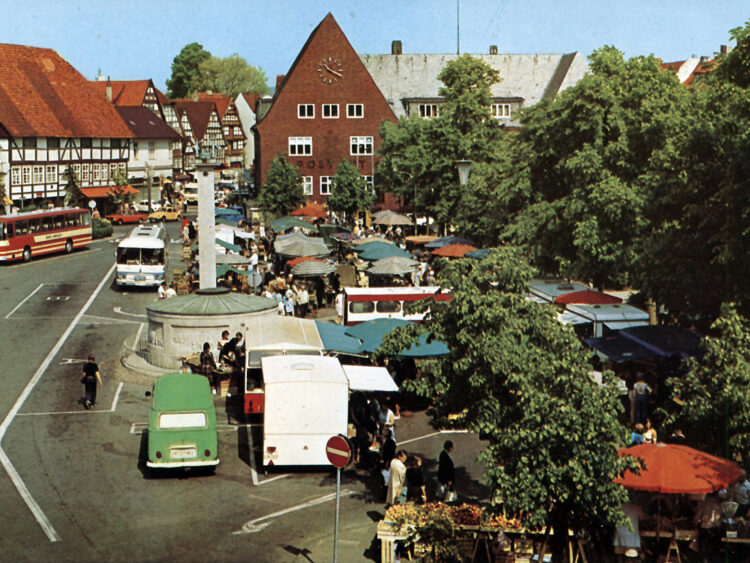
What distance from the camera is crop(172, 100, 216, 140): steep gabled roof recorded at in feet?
441

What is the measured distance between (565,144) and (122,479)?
21.9 meters

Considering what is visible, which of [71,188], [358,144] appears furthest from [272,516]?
[358,144]

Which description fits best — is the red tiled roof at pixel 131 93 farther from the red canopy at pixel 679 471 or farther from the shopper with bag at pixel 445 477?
the red canopy at pixel 679 471

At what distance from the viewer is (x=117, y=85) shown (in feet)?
403

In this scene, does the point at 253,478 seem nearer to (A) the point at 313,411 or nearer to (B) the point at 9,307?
(A) the point at 313,411

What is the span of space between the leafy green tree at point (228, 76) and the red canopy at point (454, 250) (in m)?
118

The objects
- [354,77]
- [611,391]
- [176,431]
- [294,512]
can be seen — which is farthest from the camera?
[354,77]

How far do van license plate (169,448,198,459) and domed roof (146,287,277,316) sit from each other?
10.6 m

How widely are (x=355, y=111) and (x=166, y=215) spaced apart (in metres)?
19.7

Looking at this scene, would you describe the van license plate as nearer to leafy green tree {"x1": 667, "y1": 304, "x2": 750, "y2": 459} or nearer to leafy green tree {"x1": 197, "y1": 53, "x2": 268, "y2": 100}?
leafy green tree {"x1": 667, "y1": 304, "x2": 750, "y2": 459}

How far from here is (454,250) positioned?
4650 cm

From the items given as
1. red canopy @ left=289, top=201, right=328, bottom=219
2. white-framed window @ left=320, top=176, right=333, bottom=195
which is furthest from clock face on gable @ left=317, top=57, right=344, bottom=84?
red canopy @ left=289, top=201, right=328, bottom=219

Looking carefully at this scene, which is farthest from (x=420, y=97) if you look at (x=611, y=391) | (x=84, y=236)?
(x=611, y=391)

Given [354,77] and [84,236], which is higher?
[354,77]
